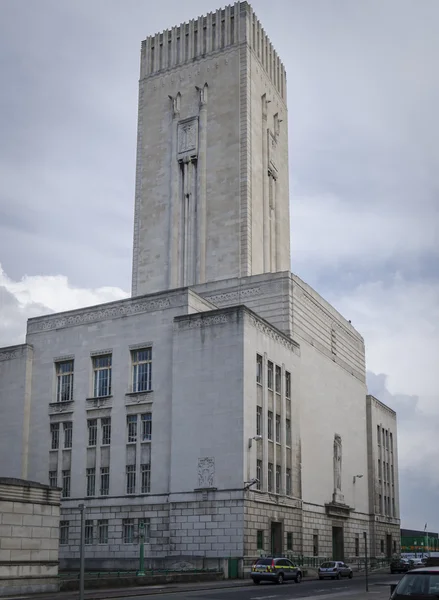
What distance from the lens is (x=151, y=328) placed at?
58.0 meters

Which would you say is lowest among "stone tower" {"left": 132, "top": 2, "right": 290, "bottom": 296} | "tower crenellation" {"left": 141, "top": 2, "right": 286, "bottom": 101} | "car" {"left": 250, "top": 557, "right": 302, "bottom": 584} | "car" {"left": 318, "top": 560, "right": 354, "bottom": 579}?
"car" {"left": 318, "top": 560, "right": 354, "bottom": 579}

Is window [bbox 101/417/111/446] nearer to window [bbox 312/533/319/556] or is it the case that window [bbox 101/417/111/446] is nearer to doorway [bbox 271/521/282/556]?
Answer: doorway [bbox 271/521/282/556]

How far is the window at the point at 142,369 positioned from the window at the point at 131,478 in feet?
18.4

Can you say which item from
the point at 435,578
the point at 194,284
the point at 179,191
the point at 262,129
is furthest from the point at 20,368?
the point at 435,578

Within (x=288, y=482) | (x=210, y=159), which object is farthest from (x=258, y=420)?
(x=210, y=159)

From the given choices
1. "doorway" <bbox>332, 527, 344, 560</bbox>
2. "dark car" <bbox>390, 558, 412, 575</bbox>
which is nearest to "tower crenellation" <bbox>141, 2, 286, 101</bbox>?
"doorway" <bbox>332, 527, 344, 560</bbox>

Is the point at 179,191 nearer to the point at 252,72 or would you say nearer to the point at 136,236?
the point at 136,236

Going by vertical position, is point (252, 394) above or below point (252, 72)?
below

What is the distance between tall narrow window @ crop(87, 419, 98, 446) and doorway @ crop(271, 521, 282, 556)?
568 inches

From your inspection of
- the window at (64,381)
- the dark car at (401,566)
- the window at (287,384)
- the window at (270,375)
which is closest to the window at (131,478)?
the window at (64,381)

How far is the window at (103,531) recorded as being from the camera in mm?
55844

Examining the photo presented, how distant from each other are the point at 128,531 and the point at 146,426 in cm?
734

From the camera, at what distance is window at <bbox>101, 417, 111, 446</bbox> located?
57.7 meters

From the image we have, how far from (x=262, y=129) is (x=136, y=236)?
16113 mm
